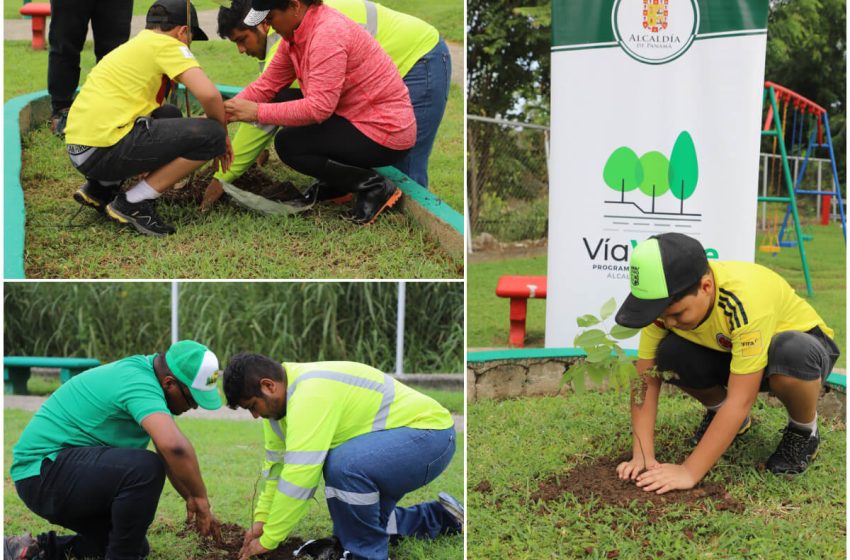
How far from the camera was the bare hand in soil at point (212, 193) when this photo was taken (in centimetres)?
465

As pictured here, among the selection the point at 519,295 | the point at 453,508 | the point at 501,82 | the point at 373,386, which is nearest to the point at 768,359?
the point at 453,508

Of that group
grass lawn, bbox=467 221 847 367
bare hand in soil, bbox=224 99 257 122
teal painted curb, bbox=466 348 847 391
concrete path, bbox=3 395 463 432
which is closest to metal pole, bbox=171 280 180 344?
concrete path, bbox=3 395 463 432

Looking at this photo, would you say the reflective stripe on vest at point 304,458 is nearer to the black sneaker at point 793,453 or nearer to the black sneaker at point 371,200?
the black sneaker at point 371,200

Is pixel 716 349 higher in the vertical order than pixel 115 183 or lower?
lower

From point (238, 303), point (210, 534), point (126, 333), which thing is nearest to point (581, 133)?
point (210, 534)

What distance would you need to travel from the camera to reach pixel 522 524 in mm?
3352

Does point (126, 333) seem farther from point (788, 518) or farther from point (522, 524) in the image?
point (788, 518)

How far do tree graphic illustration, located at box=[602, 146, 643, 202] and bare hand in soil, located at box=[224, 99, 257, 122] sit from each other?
200 centimetres

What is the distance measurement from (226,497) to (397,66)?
2380 millimetres

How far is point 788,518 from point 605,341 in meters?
0.91

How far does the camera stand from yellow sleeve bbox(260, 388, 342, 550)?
10.5 ft

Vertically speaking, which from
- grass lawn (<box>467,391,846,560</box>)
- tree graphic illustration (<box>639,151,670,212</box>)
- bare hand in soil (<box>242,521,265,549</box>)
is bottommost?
bare hand in soil (<box>242,521,265,549</box>)

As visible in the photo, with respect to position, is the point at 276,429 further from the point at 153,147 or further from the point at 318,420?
the point at 153,147

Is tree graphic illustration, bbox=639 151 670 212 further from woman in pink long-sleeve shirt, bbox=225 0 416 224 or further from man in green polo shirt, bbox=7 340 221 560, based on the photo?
man in green polo shirt, bbox=7 340 221 560
